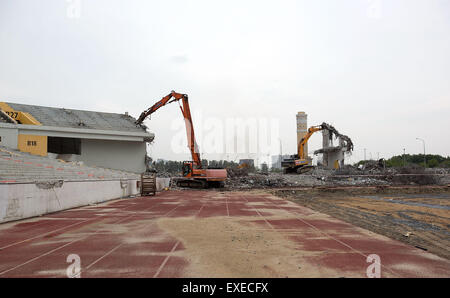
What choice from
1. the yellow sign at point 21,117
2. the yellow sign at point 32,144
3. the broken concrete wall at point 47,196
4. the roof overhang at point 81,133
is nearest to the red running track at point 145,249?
the broken concrete wall at point 47,196

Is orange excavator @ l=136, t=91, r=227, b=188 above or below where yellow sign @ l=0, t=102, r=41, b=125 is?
below

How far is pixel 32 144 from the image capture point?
87.1ft

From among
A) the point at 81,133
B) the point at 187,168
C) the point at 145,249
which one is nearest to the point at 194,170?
the point at 187,168

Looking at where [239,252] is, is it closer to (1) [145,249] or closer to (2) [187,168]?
(1) [145,249]

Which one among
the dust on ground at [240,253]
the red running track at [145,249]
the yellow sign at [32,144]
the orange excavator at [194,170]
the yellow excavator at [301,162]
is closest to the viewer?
the dust on ground at [240,253]

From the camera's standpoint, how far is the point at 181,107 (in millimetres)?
27734

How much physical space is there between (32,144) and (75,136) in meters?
4.27

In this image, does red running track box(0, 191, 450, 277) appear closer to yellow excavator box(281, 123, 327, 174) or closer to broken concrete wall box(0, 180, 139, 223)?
broken concrete wall box(0, 180, 139, 223)

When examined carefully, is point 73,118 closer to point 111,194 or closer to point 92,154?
point 92,154

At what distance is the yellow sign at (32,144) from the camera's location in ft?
85.2

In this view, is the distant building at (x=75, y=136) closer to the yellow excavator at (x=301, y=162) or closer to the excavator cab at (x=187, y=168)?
the excavator cab at (x=187, y=168)

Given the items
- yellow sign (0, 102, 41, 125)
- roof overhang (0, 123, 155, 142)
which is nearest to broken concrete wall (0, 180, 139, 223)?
roof overhang (0, 123, 155, 142)

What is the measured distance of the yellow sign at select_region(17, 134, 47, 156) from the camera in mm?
25969
